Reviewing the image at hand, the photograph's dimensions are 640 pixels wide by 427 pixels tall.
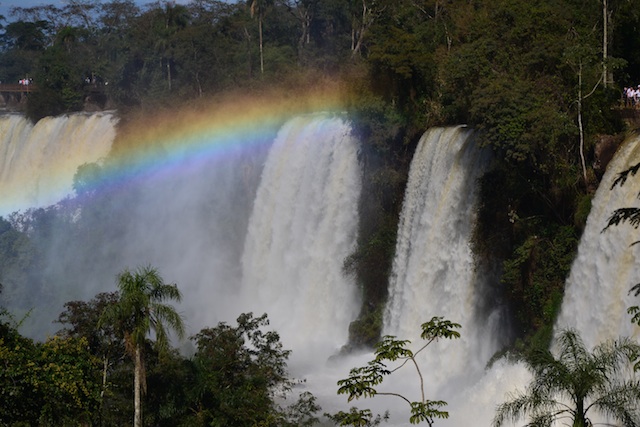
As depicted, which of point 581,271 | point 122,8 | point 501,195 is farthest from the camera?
point 122,8

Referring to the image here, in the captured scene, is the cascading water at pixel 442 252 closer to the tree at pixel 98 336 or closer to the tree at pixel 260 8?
the tree at pixel 98 336

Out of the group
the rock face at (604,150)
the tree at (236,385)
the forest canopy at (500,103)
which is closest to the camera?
the tree at (236,385)

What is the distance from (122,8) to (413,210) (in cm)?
5446

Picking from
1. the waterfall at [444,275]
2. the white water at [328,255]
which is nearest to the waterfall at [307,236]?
the white water at [328,255]

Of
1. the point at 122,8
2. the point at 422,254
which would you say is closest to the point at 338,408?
the point at 422,254

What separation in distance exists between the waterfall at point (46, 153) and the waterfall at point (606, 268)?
3508 centimetres

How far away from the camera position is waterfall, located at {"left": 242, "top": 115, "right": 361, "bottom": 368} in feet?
104

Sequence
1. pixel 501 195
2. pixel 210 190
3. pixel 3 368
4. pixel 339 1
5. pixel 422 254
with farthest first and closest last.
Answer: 1. pixel 339 1
2. pixel 210 190
3. pixel 422 254
4. pixel 501 195
5. pixel 3 368

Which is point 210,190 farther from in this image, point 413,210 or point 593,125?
point 593,125

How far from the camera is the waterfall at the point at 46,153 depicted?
5238cm

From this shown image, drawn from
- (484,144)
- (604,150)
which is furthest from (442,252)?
(604,150)

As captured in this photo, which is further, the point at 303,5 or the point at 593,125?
the point at 303,5

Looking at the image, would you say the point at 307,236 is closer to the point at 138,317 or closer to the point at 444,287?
the point at 444,287

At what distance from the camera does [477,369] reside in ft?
78.8
